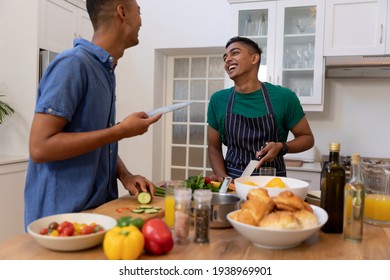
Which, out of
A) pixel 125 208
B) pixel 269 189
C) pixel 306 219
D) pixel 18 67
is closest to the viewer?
pixel 306 219

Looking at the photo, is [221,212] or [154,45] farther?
[154,45]

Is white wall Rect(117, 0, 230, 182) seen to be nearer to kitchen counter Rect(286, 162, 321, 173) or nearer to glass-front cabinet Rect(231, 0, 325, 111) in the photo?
glass-front cabinet Rect(231, 0, 325, 111)

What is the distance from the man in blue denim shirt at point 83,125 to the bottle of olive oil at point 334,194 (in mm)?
598

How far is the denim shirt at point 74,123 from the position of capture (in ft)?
3.99

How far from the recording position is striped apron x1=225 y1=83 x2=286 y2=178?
2115 mm

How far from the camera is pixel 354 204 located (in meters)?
1.11

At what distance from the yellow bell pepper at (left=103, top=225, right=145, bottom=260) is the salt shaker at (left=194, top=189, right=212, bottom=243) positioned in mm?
197

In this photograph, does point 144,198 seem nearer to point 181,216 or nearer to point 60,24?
point 181,216

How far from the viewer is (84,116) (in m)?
1.32

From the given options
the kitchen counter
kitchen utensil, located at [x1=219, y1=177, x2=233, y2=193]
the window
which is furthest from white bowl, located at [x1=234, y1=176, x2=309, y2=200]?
the window

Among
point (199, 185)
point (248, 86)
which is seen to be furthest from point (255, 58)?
point (199, 185)

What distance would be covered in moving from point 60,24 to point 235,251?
3.20 m

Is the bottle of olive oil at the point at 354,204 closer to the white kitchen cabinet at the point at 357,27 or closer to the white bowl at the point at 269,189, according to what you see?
the white bowl at the point at 269,189
